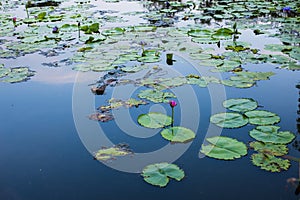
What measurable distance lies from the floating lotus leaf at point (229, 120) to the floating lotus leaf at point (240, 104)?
0.13 metres

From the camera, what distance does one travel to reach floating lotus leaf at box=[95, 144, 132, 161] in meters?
2.61

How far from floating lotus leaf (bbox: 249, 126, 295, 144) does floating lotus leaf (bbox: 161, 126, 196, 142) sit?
1.70 feet

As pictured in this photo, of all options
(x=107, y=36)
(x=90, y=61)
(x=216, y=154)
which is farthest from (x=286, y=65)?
(x=107, y=36)

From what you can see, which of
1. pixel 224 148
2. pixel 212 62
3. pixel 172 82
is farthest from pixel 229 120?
pixel 212 62

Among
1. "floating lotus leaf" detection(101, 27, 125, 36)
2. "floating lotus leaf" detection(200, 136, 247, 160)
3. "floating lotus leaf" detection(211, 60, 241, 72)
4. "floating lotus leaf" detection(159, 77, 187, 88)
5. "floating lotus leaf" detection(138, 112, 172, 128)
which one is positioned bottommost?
"floating lotus leaf" detection(200, 136, 247, 160)

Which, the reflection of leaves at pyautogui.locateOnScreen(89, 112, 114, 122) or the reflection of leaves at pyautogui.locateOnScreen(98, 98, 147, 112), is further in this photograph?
the reflection of leaves at pyautogui.locateOnScreen(98, 98, 147, 112)

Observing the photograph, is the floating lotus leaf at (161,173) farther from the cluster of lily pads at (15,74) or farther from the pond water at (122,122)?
the cluster of lily pads at (15,74)

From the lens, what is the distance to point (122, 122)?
123 inches

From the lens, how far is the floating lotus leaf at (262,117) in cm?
292

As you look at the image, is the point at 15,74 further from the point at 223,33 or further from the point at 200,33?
the point at 223,33

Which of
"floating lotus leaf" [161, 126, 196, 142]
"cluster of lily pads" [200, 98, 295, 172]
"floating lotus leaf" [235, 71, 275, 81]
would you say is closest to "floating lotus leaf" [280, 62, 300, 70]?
"floating lotus leaf" [235, 71, 275, 81]

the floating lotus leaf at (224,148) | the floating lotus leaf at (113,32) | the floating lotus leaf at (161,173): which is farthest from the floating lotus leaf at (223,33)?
the floating lotus leaf at (161,173)

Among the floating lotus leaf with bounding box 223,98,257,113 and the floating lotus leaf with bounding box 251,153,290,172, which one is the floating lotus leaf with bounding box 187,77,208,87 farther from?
the floating lotus leaf with bounding box 251,153,290,172

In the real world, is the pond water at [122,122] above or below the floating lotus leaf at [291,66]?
below
